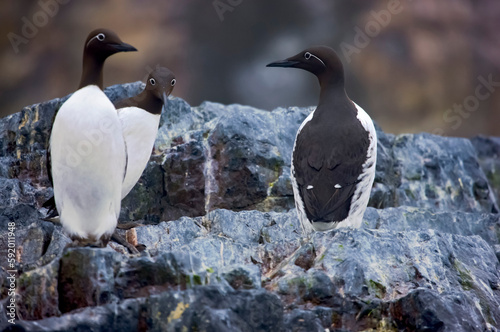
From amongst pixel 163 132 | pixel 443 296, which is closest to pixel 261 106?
pixel 163 132

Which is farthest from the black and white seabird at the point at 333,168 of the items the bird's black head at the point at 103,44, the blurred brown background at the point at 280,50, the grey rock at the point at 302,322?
the blurred brown background at the point at 280,50

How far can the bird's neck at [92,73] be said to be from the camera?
5387 millimetres

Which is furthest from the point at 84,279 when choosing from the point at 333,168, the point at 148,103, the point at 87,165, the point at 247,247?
the point at 333,168

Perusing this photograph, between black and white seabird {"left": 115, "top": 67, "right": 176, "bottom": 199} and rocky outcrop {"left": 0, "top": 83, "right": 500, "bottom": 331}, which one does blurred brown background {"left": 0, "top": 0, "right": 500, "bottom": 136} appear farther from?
black and white seabird {"left": 115, "top": 67, "right": 176, "bottom": 199}

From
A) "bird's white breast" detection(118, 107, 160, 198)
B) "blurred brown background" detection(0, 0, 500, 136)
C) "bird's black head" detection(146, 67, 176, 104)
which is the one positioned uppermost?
"blurred brown background" detection(0, 0, 500, 136)

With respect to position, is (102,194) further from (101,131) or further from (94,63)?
(94,63)

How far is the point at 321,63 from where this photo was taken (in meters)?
6.47

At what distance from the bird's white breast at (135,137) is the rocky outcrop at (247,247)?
1.54 ft

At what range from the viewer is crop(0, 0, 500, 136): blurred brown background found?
12.9 m

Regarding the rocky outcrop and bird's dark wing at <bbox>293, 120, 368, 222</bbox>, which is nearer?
the rocky outcrop

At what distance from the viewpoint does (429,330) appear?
4566mm

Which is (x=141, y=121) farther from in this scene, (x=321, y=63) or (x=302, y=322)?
(x=302, y=322)

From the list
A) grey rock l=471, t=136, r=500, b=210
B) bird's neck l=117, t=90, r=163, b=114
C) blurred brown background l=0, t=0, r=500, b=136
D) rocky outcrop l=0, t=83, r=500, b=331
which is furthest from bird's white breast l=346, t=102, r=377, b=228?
blurred brown background l=0, t=0, r=500, b=136

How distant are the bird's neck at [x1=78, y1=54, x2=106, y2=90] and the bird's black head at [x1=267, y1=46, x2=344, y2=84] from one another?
5.34 feet
